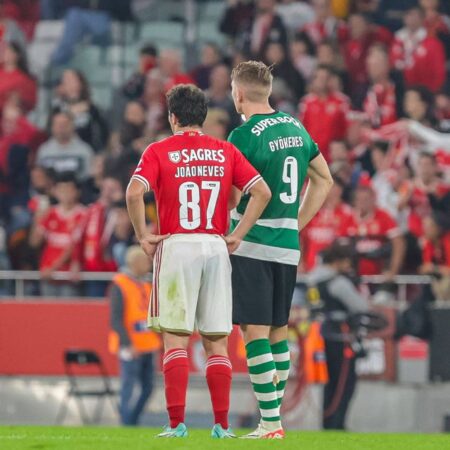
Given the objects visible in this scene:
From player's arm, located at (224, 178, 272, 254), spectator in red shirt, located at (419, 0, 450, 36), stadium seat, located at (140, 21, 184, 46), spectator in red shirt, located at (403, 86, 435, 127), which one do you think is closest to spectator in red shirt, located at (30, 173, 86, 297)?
spectator in red shirt, located at (403, 86, 435, 127)

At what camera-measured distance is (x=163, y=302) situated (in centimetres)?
970

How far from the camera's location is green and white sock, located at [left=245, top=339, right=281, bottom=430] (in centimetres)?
988

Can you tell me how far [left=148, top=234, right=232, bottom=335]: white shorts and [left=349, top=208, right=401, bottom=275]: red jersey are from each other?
8.72 m

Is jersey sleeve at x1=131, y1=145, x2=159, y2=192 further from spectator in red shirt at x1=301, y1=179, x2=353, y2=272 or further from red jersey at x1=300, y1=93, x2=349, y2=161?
red jersey at x1=300, y1=93, x2=349, y2=161

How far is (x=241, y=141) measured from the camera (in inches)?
398

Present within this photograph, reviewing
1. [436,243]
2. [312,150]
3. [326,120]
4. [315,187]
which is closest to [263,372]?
[315,187]

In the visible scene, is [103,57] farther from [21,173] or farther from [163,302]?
[163,302]

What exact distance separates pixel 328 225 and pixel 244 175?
28.9 feet

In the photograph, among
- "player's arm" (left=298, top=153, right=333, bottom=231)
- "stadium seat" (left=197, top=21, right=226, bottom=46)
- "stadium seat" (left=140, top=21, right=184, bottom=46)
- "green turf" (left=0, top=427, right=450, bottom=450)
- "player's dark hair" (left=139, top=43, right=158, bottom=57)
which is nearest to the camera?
"green turf" (left=0, top=427, right=450, bottom=450)

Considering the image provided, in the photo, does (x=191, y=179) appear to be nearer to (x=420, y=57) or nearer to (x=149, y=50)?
(x=420, y=57)

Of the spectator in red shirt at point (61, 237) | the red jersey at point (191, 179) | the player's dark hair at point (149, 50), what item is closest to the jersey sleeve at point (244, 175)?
the red jersey at point (191, 179)

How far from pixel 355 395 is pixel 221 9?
809 cm

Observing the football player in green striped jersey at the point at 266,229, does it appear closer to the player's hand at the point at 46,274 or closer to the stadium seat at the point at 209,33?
the player's hand at the point at 46,274

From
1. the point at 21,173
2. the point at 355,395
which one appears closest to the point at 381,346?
the point at 355,395
